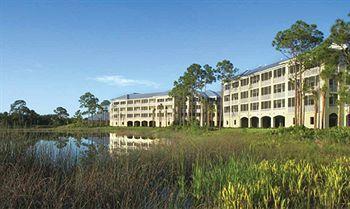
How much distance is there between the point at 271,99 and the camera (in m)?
53.0

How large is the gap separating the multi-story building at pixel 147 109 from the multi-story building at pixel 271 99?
17.9m

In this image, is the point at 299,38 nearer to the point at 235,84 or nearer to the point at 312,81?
the point at 312,81

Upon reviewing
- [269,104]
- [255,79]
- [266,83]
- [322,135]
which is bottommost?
[322,135]

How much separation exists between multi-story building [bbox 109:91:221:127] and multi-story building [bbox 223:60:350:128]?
17.9 meters

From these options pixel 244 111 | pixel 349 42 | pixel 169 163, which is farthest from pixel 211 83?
pixel 169 163

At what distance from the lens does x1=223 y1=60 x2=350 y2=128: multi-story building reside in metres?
43.3

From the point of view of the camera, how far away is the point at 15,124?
30.3ft

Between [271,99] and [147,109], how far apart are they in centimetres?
5276

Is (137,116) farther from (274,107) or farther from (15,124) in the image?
(15,124)

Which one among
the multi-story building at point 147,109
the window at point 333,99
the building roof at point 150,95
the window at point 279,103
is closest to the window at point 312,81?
the window at point 333,99

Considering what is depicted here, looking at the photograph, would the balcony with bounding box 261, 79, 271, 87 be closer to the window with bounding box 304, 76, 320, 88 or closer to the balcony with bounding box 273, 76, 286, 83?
the balcony with bounding box 273, 76, 286, 83

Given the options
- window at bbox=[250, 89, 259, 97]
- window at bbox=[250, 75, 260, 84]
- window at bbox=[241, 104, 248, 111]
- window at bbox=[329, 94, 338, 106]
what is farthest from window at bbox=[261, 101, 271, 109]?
window at bbox=[329, 94, 338, 106]

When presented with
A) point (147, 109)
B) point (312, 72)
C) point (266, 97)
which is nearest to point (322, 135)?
point (312, 72)

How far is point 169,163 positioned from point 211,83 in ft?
153
